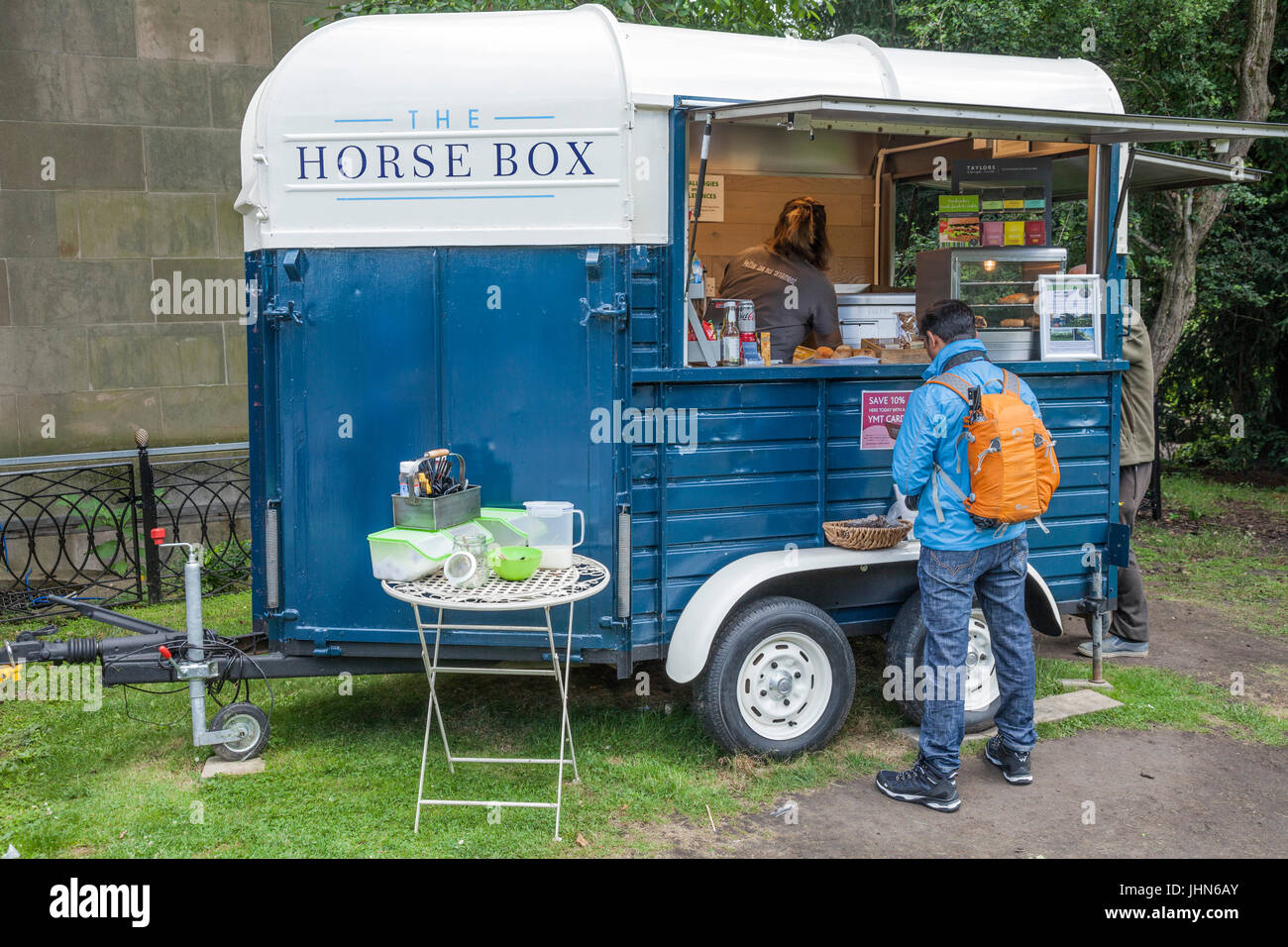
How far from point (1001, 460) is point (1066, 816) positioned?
161cm

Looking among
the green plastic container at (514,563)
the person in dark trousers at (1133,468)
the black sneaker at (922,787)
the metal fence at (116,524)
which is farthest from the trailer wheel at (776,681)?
the metal fence at (116,524)

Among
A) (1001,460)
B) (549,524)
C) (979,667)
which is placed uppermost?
(1001,460)

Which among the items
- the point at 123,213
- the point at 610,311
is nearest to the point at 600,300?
the point at 610,311

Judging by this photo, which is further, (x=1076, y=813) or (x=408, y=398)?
(x=408, y=398)

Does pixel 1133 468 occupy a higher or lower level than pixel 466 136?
lower

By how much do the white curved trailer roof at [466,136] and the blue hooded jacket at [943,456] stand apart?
137 centimetres

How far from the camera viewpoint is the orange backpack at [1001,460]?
16.0 feet

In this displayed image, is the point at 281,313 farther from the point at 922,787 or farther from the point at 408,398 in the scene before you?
the point at 922,787

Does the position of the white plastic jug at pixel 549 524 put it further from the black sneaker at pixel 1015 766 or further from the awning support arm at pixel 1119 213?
the awning support arm at pixel 1119 213

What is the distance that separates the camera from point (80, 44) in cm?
987

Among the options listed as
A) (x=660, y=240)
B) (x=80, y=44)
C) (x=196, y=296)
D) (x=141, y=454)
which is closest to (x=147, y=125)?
(x=80, y=44)

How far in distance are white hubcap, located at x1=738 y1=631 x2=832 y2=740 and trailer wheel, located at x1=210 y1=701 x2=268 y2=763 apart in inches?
90.2

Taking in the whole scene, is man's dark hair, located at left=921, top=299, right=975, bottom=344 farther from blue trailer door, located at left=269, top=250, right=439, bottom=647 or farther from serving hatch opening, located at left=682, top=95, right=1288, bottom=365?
blue trailer door, located at left=269, top=250, right=439, bottom=647

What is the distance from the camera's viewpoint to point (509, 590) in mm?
4766
